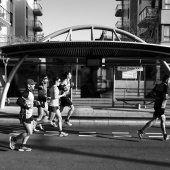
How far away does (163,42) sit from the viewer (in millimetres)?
27438

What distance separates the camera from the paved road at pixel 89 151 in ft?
17.2

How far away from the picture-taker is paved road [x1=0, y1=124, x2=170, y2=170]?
5234mm

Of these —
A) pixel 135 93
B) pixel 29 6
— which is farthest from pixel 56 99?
pixel 29 6

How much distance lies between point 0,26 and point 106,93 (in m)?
20.2

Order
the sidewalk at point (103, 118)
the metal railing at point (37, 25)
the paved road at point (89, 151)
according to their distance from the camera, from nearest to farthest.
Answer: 1. the paved road at point (89, 151)
2. the sidewalk at point (103, 118)
3. the metal railing at point (37, 25)

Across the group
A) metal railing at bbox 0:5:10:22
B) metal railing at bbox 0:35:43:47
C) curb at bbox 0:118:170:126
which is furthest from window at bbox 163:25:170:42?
curb at bbox 0:118:170:126

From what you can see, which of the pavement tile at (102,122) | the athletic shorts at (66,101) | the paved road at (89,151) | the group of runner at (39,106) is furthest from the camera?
the pavement tile at (102,122)

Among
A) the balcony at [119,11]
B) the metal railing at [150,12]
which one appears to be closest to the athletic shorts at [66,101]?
the metal railing at [150,12]

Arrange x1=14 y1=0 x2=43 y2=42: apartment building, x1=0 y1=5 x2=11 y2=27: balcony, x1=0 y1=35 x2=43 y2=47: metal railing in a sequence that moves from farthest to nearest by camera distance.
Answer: x1=14 y1=0 x2=43 y2=42: apartment building
x1=0 y1=5 x2=11 y2=27: balcony
x1=0 y1=35 x2=43 y2=47: metal railing

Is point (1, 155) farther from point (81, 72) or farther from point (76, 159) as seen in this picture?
point (81, 72)

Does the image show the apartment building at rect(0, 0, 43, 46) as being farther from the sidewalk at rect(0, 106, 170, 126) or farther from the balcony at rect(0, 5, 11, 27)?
the sidewalk at rect(0, 106, 170, 126)

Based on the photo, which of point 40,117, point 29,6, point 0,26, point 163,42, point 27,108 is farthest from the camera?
point 29,6

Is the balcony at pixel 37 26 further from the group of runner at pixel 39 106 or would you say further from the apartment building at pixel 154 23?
the group of runner at pixel 39 106

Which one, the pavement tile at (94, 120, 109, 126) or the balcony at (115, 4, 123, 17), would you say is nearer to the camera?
the pavement tile at (94, 120, 109, 126)
